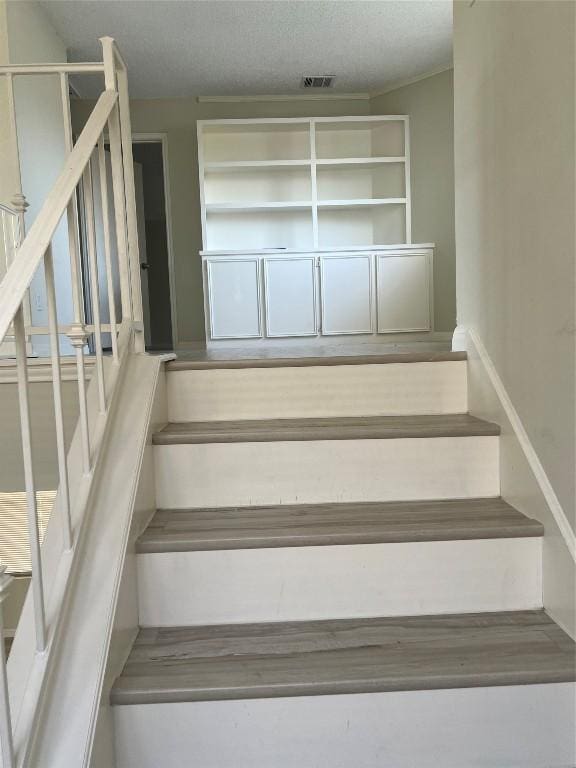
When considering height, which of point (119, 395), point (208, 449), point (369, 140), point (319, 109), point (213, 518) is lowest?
point (213, 518)

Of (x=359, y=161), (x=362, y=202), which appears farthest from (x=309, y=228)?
(x=359, y=161)

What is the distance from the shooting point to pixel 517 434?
1.52 metres

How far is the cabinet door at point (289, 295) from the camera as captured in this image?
191 inches

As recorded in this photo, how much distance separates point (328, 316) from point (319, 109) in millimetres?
2314

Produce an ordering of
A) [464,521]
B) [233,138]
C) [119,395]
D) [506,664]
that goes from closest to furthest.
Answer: [506,664], [464,521], [119,395], [233,138]

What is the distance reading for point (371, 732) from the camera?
3.87 ft

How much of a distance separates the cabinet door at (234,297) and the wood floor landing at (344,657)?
3.66 meters

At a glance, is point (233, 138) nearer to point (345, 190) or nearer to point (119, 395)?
point (345, 190)

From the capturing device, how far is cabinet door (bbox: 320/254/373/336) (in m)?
4.85

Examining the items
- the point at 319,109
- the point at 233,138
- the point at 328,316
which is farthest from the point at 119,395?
the point at 319,109

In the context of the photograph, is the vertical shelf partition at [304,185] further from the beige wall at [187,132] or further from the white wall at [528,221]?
the white wall at [528,221]

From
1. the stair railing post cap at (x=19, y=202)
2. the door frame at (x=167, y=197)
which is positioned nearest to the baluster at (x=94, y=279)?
the stair railing post cap at (x=19, y=202)

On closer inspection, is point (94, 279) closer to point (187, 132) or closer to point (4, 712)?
point (4, 712)

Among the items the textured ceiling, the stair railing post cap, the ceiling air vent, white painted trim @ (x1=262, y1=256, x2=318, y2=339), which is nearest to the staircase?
the stair railing post cap
